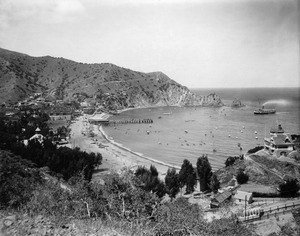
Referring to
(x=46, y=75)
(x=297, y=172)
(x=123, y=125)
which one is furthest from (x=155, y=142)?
(x=46, y=75)

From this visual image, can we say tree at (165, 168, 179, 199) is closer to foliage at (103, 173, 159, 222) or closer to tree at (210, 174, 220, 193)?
tree at (210, 174, 220, 193)

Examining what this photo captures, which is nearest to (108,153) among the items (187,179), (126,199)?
(187,179)

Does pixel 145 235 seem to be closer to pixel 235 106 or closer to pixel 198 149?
pixel 198 149

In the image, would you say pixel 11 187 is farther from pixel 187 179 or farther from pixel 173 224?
pixel 187 179

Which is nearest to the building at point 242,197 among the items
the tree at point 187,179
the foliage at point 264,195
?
the foliage at point 264,195

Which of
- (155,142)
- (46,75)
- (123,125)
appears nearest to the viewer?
(155,142)

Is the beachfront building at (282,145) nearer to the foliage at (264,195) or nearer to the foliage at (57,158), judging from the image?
the foliage at (264,195)
